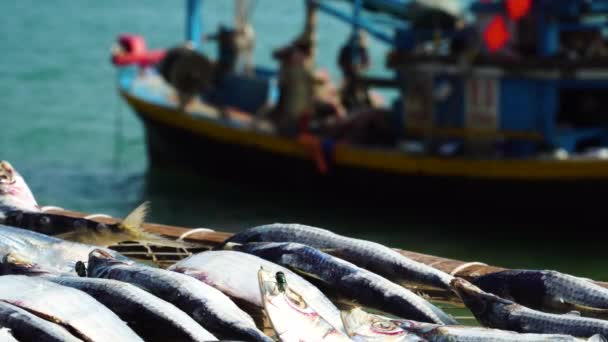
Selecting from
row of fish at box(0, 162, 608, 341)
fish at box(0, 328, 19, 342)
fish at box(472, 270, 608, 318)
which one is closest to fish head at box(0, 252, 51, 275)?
row of fish at box(0, 162, 608, 341)

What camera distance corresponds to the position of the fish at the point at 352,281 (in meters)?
4.25

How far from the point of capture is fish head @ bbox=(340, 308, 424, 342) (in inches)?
149

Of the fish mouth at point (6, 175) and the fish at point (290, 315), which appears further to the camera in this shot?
the fish mouth at point (6, 175)

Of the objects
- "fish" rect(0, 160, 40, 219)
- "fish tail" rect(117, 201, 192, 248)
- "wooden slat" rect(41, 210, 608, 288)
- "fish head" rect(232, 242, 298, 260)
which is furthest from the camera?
"fish" rect(0, 160, 40, 219)

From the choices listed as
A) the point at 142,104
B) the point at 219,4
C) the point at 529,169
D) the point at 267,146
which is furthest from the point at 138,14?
the point at 529,169

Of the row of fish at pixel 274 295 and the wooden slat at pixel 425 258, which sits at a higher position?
the row of fish at pixel 274 295

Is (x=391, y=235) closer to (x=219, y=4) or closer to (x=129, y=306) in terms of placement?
(x=129, y=306)

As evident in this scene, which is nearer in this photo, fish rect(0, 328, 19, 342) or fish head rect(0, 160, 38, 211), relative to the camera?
fish rect(0, 328, 19, 342)

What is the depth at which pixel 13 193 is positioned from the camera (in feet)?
18.5

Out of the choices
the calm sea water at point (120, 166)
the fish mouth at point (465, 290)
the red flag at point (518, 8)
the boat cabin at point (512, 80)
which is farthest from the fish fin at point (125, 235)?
the red flag at point (518, 8)

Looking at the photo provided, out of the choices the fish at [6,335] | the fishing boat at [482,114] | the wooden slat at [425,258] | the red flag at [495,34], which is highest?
the fish at [6,335]

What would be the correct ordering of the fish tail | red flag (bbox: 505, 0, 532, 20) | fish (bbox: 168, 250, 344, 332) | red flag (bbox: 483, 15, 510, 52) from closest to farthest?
1. fish (bbox: 168, 250, 344, 332)
2. the fish tail
3. red flag (bbox: 505, 0, 532, 20)
4. red flag (bbox: 483, 15, 510, 52)

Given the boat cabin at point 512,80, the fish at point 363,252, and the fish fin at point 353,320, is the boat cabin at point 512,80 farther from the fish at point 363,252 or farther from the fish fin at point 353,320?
the fish fin at point 353,320

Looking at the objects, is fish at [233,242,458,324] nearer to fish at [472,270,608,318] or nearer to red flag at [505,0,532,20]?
fish at [472,270,608,318]
